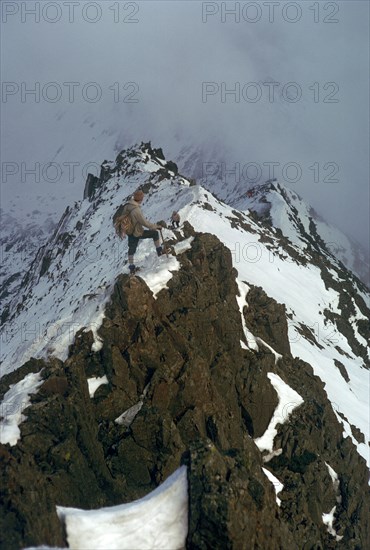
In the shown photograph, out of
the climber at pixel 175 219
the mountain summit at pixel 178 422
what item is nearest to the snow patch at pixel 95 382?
the mountain summit at pixel 178 422

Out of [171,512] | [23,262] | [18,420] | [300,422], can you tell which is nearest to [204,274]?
[300,422]

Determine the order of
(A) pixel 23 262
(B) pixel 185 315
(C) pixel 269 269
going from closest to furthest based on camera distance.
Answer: (B) pixel 185 315
(C) pixel 269 269
(A) pixel 23 262

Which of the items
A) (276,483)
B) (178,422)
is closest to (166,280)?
(178,422)

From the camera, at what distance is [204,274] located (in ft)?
69.9

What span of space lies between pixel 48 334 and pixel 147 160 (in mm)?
40954

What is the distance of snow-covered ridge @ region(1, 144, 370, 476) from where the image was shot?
760 inches

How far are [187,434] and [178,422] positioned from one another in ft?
1.52

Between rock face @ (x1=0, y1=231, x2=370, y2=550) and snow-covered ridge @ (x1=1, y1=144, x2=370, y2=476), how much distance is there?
1.20 metres

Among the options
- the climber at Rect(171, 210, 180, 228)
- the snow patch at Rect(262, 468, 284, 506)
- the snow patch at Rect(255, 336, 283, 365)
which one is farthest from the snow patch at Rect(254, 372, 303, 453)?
the climber at Rect(171, 210, 180, 228)

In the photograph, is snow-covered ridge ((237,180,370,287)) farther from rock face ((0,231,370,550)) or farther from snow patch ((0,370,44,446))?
snow patch ((0,370,44,446))

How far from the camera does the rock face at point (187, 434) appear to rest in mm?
8266

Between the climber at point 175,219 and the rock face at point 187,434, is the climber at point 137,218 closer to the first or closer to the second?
the rock face at point 187,434

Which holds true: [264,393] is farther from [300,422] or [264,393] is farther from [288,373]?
[288,373]

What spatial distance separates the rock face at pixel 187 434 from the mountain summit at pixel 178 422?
0.04 metres
